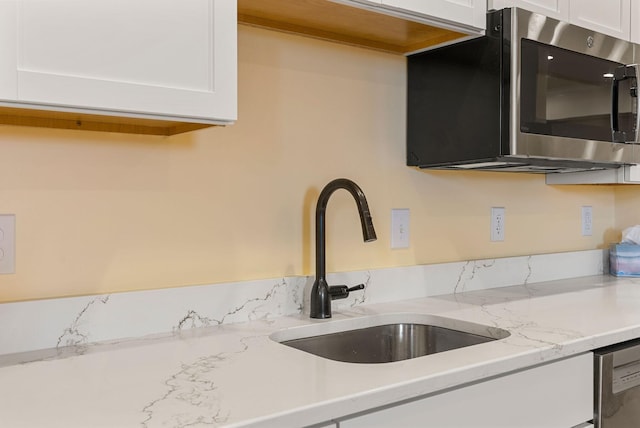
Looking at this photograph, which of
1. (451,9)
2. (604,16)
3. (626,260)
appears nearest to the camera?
(451,9)

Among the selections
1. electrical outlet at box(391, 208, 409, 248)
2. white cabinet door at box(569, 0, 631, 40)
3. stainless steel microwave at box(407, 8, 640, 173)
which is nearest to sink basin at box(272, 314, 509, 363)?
electrical outlet at box(391, 208, 409, 248)

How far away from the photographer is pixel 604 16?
2043 millimetres

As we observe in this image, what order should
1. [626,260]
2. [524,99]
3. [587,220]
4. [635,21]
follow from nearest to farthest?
1. [524,99]
2. [635,21]
3. [626,260]
4. [587,220]

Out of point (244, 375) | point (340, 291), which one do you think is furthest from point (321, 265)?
point (244, 375)

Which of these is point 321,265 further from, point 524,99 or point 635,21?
point 635,21

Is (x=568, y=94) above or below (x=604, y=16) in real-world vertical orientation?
below

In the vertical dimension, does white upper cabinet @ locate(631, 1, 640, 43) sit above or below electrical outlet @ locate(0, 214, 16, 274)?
above

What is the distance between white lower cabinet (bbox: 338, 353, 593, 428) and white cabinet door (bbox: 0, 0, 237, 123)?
63 centimetres

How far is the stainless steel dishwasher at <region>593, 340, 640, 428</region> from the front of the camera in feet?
4.74

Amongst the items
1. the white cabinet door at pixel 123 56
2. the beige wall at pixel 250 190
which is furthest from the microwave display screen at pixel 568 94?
the white cabinet door at pixel 123 56

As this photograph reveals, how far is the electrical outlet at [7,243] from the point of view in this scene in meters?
1.25

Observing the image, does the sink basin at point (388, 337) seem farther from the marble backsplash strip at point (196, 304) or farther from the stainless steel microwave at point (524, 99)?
the stainless steel microwave at point (524, 99)

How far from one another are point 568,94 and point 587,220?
0.97 meters

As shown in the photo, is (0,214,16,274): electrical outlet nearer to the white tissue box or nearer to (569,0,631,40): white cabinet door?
(569,0,631,40): white cabinet door
